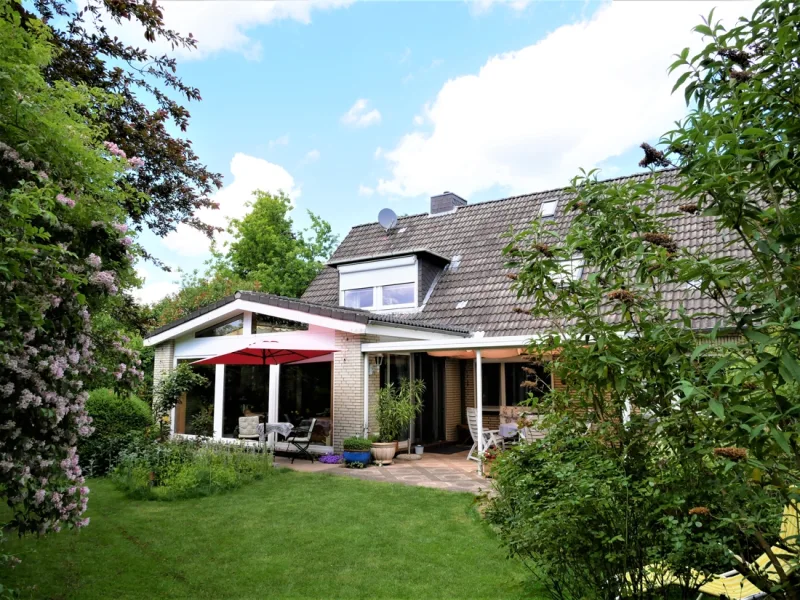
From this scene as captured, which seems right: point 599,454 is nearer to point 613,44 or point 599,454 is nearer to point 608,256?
point 608,256

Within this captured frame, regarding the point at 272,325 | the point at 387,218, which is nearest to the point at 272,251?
the point at 387,218

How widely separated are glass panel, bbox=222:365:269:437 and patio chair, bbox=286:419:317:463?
1815 mm

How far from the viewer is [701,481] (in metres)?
2.85

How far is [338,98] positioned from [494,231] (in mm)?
6707

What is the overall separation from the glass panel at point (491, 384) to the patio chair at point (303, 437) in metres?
5.65

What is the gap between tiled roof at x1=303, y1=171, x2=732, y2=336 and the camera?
47.5 feet

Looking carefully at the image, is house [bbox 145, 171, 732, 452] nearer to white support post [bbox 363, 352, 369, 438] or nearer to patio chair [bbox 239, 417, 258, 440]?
white support post [bbox 363, 352, 369, 438]

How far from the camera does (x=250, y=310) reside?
14500 mm

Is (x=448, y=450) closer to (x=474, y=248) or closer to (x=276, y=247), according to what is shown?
(x=474, y=248)

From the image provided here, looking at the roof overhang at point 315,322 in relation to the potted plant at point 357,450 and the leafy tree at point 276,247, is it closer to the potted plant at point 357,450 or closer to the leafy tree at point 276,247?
the potted plant at point 357,450

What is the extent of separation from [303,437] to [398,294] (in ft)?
18.4

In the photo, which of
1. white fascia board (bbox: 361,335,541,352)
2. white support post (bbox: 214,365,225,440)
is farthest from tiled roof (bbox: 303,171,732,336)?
white support post (bbox: 214,365,225,440)

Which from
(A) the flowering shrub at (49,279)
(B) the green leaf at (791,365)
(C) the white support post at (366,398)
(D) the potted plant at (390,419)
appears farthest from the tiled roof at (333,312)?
(B) the green leaf at (791,365)

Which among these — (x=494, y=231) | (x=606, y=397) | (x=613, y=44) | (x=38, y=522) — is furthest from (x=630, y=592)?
(x=494, y=231)
